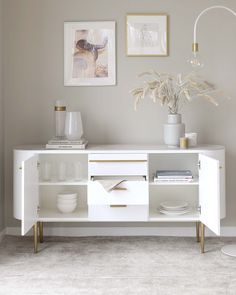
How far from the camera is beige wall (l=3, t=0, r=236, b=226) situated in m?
4.03

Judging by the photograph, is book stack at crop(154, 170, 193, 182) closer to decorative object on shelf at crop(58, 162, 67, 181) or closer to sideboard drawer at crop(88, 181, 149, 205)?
sideboard drawer at crop(88, 181, 149, 205)

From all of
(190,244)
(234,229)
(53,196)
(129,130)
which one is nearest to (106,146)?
(129,130)

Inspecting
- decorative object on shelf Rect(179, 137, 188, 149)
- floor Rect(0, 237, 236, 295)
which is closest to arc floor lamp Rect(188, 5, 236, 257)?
floor Rect(0, 237, 236, 295)

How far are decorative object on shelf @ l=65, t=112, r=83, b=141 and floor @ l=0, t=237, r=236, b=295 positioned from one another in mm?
880

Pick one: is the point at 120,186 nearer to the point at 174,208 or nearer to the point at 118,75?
the point at 174,208

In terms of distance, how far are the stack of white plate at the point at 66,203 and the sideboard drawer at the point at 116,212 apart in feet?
0.82

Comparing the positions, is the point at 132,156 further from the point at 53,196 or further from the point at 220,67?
the point at 220,67

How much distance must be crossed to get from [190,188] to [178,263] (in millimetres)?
893

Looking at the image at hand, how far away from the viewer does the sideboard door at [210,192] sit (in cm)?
321

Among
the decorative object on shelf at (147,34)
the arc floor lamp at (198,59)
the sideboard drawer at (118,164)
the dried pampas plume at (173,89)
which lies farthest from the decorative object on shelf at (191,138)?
the decorative object on shelf at (147,34)

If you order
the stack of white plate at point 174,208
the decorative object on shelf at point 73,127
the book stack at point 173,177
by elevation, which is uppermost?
the decorative object on shelf at point 73,127

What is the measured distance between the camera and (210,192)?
3361mm

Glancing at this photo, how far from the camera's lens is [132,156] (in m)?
3.63

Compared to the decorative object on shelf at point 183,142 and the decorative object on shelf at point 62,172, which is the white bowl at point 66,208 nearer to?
the decorative object on shelf at point 62,172
